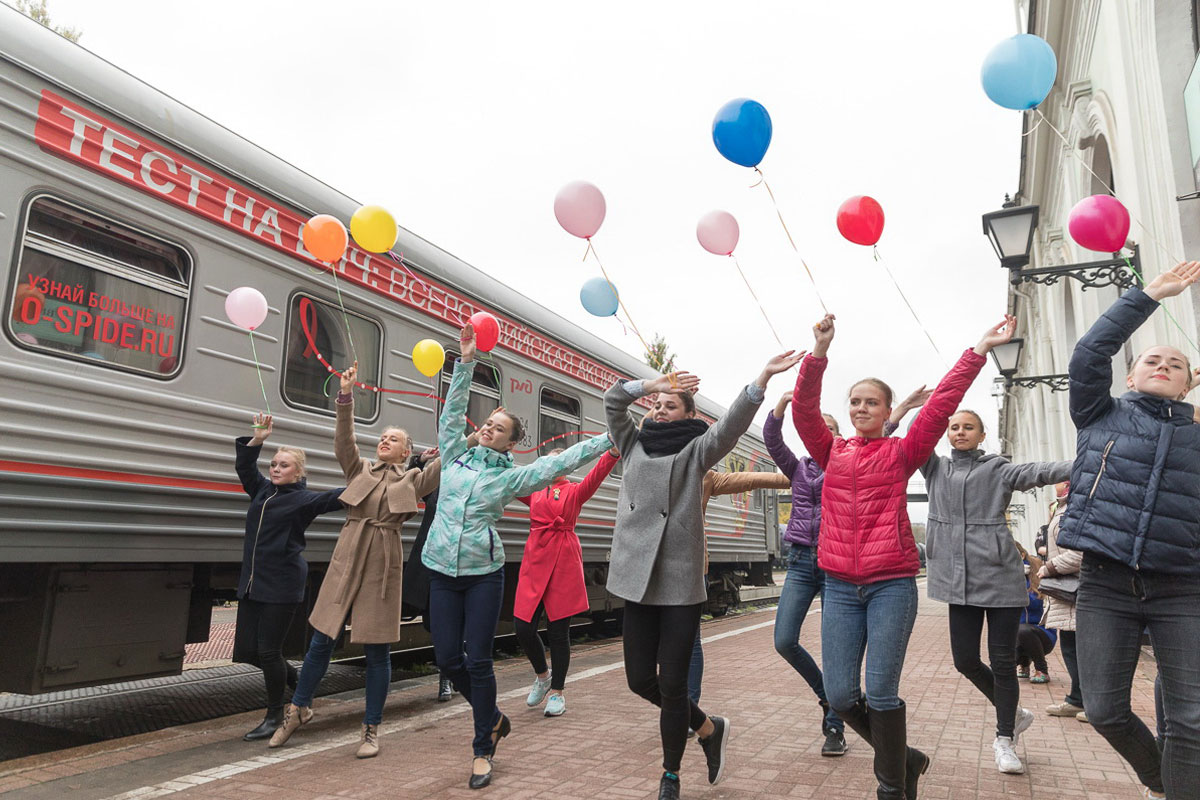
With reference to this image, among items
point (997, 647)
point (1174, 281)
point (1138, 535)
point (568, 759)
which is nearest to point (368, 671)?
point (568, 759)

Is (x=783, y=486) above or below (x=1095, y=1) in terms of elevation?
below

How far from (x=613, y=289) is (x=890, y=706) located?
3621 millimetres

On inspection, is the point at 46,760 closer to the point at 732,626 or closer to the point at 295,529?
the point at 295,529

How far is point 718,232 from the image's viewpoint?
17.6 ft

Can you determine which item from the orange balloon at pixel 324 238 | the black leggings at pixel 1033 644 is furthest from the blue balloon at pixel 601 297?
the black leggings at pixel 1033 644

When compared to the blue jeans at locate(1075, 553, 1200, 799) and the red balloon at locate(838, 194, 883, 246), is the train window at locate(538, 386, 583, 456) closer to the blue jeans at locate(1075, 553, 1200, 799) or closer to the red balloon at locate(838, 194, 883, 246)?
the red balloon at locate(838, 194, 883, 246)

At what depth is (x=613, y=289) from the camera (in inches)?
238

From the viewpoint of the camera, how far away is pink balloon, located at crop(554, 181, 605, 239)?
5.20 meters

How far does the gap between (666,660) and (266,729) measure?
257cm

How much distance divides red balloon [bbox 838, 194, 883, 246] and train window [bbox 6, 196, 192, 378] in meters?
3.66

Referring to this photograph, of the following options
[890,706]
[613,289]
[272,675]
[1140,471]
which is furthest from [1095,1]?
[272,675]

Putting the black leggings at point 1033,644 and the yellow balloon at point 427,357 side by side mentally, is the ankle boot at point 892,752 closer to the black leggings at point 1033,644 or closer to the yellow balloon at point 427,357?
the black leggings at point 1033,644

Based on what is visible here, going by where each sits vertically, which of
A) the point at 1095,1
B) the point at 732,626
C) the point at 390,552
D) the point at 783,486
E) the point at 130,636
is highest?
the point at 1095,1

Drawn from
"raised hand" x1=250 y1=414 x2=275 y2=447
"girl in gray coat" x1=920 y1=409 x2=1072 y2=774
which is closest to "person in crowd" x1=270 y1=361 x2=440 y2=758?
"raised hand" x1=250 y1=414 x2=275 y2=447
